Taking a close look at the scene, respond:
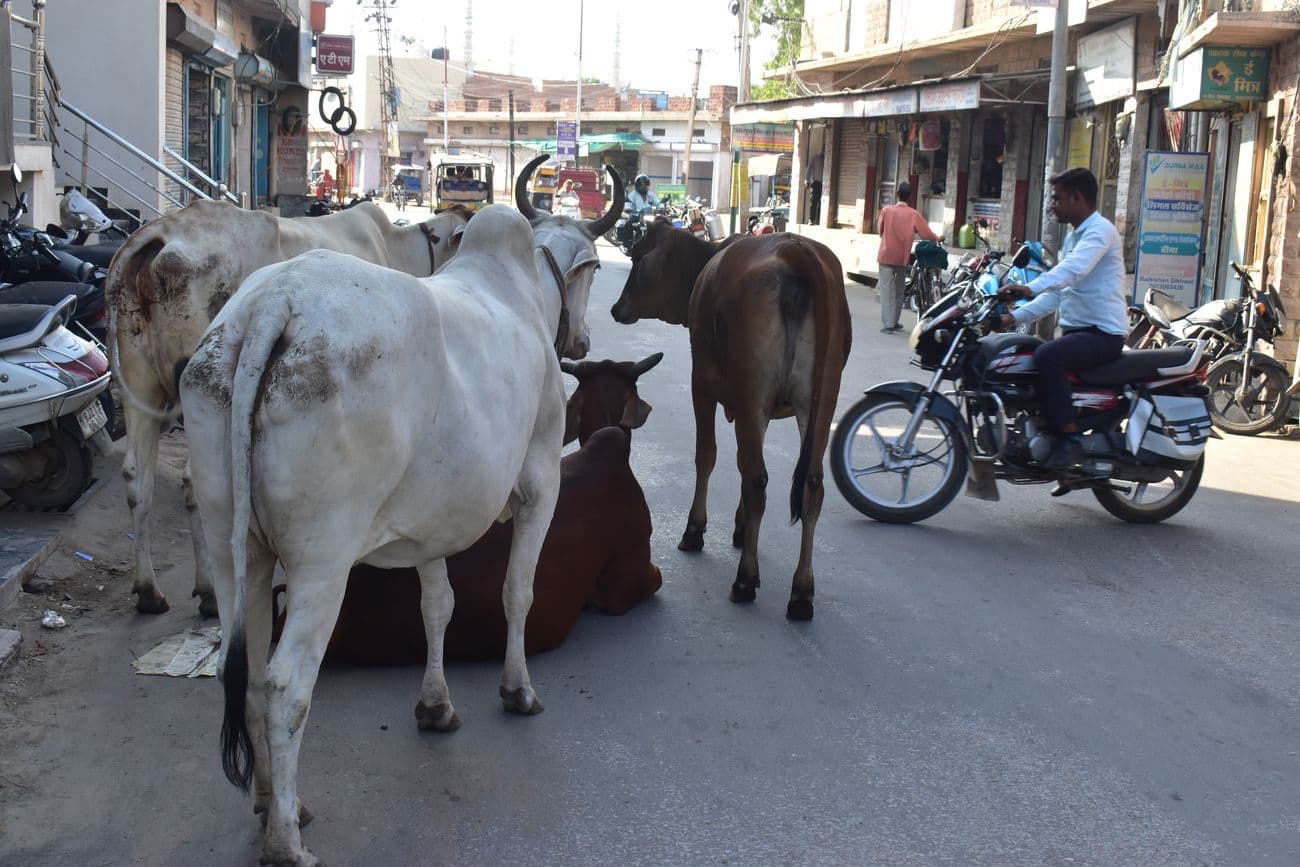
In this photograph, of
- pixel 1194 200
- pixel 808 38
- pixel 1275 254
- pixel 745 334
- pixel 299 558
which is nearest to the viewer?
pixel 299 558

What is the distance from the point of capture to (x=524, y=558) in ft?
14.6

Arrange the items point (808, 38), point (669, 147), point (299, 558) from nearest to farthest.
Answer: point (299, 558)
point (808, 38)
point (669, 147)

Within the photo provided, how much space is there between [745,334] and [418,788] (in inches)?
111

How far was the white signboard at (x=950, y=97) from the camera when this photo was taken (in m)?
21.1

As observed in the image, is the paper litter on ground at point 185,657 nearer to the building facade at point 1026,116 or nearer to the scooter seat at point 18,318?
the scooter seat at point 18,318

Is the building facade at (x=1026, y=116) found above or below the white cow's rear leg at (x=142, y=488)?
above

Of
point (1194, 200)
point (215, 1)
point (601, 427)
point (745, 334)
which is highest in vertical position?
point (215, 1)

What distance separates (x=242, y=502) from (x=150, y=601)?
104 inches

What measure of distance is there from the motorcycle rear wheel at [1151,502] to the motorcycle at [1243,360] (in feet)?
11.3

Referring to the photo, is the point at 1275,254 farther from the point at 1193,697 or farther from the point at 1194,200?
the point at 1193,697

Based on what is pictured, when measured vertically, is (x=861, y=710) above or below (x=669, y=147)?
below

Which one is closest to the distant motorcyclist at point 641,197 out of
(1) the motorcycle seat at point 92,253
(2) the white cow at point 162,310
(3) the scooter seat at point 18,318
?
(1) the motorcycle seat at point 92,253

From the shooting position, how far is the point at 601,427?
6121mm

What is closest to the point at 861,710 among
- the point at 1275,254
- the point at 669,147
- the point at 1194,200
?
the point at 1275,254
